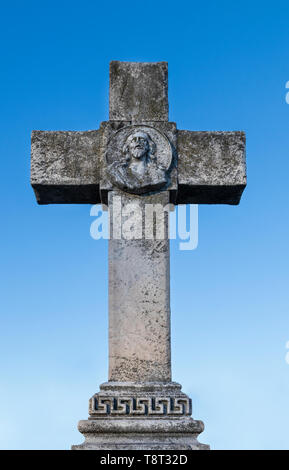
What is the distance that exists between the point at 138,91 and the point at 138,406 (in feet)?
9.16

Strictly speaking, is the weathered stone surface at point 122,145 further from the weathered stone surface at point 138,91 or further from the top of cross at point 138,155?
the weathered stone surface at point 138,91

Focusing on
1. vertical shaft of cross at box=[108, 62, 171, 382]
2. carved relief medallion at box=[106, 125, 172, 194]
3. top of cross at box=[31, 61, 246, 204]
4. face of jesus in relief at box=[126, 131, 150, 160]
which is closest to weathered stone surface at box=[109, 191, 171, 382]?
vertical shaft of cross at box=[108, 62, 171, 382]

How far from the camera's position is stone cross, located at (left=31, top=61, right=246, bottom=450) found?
507cm

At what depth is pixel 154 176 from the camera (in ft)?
19.1

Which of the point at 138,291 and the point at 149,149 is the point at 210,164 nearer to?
the point at 149,149

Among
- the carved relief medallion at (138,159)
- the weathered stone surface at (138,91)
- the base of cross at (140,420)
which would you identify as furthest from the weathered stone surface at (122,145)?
the base of cross at (140,420)

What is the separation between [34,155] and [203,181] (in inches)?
59.4

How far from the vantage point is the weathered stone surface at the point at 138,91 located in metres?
6.11

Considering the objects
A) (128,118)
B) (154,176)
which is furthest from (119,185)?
(128,118)

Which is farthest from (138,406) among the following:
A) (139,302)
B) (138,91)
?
(138,91)

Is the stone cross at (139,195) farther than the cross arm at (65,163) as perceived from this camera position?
No

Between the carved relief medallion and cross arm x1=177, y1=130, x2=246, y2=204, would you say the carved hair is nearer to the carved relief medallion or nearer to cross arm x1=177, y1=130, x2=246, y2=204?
the carved relief medallion

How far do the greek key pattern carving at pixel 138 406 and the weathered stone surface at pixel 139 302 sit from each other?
0.24 m
